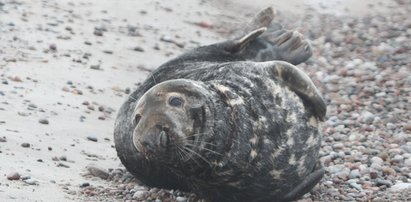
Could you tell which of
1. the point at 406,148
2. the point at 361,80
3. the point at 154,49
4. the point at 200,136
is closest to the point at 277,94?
the point at 200,136

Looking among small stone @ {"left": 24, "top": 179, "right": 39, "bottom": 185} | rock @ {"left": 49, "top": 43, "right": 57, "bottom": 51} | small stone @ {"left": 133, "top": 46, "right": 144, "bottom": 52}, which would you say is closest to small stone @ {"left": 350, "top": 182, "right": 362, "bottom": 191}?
small stone @ {"left": 24, "top": 179, "right": 39, "bottom": 185}

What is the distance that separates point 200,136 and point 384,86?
4.84 meters

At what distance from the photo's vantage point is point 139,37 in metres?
11.4

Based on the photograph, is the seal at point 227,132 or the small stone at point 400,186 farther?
the small stone at point 400,186

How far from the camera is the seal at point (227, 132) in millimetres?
4867

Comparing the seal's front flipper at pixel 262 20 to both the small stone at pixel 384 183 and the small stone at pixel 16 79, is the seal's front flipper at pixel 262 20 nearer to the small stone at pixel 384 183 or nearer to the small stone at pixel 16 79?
the small stone at pixel 16 79

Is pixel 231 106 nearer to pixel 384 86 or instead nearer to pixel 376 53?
pixel 384 86

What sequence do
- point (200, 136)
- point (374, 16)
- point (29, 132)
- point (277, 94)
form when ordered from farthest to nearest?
point (374, 16) < point (29, 132) < point (277, 94) < point (200, 136)

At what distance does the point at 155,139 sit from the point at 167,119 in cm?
15

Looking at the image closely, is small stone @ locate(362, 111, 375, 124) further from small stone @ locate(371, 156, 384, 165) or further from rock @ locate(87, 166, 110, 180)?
rock @ locate(87, 166, 110, 180)

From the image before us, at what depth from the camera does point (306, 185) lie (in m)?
5.69

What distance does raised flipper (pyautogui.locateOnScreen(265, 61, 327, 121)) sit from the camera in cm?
577

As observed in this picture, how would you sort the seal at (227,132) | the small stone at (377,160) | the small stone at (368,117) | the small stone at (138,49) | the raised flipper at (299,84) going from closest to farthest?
the seal at (227,132), the raised flipper at (299,84), the small stone at (377,160), the small stone at (368,117), the small stone at (138,49)

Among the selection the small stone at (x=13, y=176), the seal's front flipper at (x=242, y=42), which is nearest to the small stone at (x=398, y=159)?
the seal's front flipper at (x=242, y=42)
